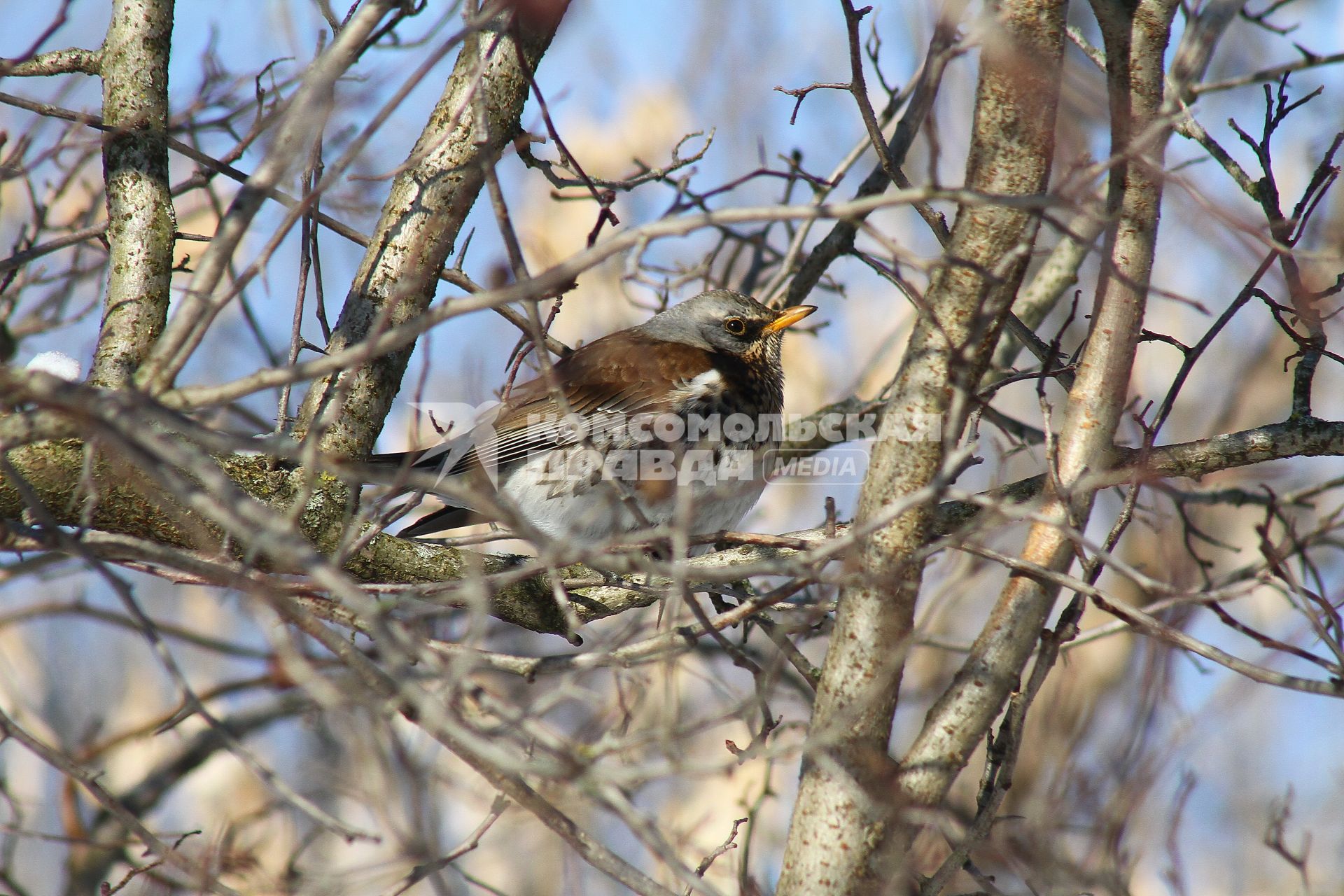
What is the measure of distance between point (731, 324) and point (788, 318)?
1.22 feet

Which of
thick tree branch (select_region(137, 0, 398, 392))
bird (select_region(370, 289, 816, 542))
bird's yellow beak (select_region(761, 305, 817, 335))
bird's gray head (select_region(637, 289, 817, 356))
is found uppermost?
bird's gray head (select_region(637, 289, 817, 356))

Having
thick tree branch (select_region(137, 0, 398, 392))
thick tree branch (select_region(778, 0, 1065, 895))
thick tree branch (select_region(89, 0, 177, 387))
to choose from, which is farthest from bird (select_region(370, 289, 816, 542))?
thick tree branch (select_region(137, 0, 398, 392))

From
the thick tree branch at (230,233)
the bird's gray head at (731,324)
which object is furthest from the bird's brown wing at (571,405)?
the thick tree branch at (230,233)

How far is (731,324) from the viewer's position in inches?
229

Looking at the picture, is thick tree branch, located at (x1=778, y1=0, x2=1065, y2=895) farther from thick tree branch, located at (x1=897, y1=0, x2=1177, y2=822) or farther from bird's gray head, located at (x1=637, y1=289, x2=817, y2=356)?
bird's gray head, located at (x1=637, y1=289, x2=817, y2=356)

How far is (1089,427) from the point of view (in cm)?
302

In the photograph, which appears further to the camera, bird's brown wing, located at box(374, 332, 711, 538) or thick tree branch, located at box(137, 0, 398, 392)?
bird's brown wing, located at box(374, 332, 711, 538)

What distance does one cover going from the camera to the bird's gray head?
227 inches

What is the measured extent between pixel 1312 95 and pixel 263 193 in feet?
11.0

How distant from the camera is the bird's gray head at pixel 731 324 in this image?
5.75 meters

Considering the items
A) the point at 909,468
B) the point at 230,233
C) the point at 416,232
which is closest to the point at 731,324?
the point at 416,232

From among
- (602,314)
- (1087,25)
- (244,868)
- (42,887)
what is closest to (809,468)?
(244,868)

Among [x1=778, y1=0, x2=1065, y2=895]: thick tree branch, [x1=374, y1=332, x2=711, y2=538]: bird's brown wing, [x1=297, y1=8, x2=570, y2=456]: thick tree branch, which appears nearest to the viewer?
[x1=778, y1=0, x2=1065, y2=895]: thick tree branch

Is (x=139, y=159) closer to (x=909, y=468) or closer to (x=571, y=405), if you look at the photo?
(x=571, y=405)
